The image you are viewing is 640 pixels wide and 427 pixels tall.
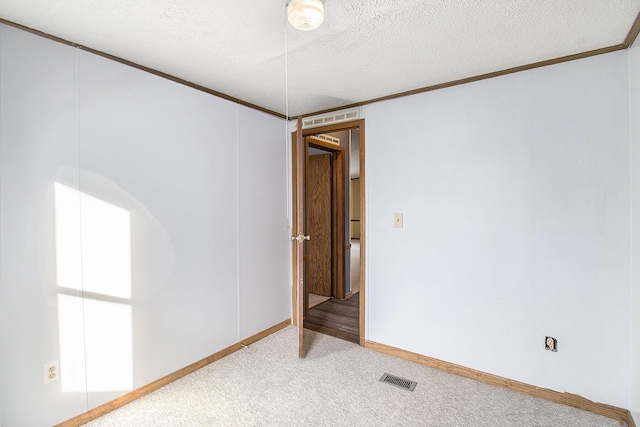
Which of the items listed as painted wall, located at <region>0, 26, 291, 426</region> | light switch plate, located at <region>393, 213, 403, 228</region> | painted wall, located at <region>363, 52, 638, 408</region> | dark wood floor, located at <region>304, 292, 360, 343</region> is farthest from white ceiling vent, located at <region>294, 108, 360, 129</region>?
dark wood floor, located at <region>304, 292, 360, 343</region>

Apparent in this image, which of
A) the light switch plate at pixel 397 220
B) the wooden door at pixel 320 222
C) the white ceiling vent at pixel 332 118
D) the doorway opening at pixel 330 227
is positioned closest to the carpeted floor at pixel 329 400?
the light switch plate at pixel 397 220

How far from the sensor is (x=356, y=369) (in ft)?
8.31

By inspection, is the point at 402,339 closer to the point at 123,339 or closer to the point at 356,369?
the point at 356,369

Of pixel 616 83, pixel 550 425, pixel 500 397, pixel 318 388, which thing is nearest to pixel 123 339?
pixel 318 388

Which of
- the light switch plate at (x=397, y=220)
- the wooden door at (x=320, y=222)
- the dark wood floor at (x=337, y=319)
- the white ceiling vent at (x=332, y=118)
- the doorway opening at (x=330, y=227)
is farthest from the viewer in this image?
the wooden door at (x=320, y=222)

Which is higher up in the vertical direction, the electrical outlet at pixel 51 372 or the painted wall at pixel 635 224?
the painted wall at pixel 635 224

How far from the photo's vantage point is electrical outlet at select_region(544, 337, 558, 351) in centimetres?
211

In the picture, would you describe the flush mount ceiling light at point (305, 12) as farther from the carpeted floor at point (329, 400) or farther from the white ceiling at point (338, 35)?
the carpeted floor at point (329, 400)

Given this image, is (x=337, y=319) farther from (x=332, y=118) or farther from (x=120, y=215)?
(x=120, y=215)

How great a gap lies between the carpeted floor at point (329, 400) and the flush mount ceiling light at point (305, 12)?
88.5 inches

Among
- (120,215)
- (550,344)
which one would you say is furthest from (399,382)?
(120,215)

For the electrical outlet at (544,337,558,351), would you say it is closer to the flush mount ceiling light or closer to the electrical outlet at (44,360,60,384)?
the flush mount ceiling light

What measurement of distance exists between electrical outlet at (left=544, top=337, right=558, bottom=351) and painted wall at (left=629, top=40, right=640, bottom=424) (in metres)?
0.37

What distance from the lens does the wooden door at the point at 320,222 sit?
4.30 m
